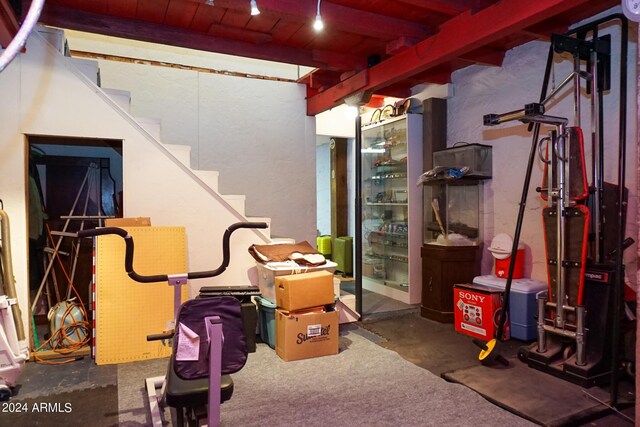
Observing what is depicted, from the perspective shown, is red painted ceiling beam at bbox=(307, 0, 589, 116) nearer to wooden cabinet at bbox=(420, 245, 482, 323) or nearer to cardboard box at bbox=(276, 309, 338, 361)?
wooden cabinet at bbox=(420, 245, 482, 323)

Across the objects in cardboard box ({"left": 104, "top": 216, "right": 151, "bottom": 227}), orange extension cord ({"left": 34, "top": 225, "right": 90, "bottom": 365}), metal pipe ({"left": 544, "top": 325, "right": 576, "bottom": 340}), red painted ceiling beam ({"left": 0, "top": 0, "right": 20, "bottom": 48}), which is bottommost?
orange extension cord ({"left": 34, "top": 225, "right": 90, "bottom": 365})

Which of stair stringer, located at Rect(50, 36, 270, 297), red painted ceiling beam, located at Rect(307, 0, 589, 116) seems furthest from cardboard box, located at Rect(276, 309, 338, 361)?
red painted ceiling beam, located at Rect(307, 0, 589, 116)

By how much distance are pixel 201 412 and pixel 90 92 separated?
3.01 meters

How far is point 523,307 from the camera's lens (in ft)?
12.0

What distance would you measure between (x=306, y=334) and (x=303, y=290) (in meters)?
0.36

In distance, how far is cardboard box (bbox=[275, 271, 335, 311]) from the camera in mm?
3338

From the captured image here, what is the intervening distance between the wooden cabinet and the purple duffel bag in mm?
3124

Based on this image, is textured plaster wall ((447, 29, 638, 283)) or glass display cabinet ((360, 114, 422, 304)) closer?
textured plaster wall ((447, 29, 638, 283))

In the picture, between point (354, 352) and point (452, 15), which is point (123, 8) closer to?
point (452, 15)

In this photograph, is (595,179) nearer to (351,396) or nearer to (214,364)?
(351,396)

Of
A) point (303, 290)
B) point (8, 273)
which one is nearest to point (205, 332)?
point (303, 290)

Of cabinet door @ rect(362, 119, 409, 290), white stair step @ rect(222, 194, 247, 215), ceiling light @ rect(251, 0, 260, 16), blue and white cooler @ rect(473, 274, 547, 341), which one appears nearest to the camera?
ceiling light @ rect(251, 0, 260, 16)

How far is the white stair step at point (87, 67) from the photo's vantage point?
11.7 ft

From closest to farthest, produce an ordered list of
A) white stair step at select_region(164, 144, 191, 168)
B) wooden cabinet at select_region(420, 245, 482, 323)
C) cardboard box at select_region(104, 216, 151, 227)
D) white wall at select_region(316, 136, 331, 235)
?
cardboard box at select_region(104, 216, 151, 227) < white stair step at select_region(164, 144, 191, 168) < wooden cabinet at select_region(420, 245, 482, 323) < white wall at select_region(316, 136, 331, 235)
